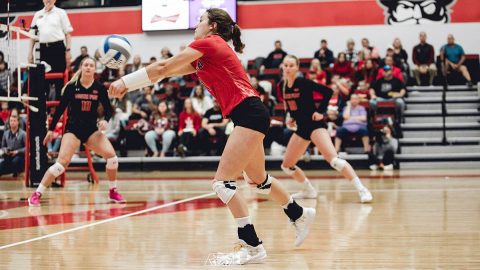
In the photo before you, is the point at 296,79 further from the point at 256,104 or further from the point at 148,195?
the point at 256,104

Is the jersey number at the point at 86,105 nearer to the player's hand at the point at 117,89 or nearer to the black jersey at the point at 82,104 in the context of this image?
the black jersey at the point at 82,104

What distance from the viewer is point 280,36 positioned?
19.8 meters

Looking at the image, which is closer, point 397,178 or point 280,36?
point 397,178

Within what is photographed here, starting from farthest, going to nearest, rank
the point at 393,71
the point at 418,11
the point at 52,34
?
1. the point at 418,11
2. the point at 393,71
3. the point at 52,34

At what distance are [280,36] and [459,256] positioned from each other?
15605 millimetres

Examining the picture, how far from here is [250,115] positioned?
480cm

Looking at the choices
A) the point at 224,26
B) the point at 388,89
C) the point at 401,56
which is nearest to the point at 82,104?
the point at 224,26

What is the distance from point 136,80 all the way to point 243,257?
1.41m

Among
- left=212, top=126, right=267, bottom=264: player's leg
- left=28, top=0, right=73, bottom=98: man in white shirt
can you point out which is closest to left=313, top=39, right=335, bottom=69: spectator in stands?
left=28, top=0, right=73, bottom=98: man in white shirt

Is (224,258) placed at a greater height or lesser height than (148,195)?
greater

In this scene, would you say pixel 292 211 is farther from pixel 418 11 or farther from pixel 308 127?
pixel 418 11

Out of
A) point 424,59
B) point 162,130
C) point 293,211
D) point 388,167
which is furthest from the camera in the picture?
point 424,59

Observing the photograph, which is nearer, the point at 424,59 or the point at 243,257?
the point at 243,257

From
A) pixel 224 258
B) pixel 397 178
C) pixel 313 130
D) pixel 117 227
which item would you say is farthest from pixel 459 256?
pixel 397 178
